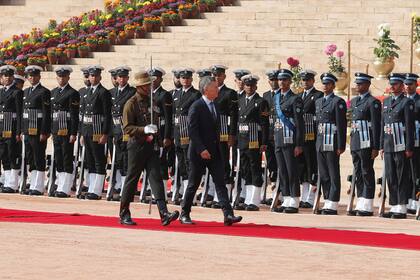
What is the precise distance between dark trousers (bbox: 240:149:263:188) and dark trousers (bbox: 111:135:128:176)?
2.07 meters

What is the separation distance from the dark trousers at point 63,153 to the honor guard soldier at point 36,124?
21 centimetres

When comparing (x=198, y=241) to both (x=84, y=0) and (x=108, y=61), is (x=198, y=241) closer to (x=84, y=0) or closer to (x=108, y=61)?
(x=108, y=61)

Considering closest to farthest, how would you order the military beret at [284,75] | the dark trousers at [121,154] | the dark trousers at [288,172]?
the dark trousers at [288,172] < the military beret at [284,75] < the dark trousers at [121,154]

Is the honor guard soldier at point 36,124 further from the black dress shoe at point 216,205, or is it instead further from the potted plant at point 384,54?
the potted plant at point 384,54

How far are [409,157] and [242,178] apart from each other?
2913 millimetres

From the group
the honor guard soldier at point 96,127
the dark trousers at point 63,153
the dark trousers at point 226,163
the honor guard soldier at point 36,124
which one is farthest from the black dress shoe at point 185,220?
the honor guard soldier at point 36,124

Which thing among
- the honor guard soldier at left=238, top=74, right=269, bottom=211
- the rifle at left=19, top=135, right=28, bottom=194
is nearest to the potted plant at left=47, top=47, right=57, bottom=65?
the rifle at left=19, top=135, right=28, bottom=194

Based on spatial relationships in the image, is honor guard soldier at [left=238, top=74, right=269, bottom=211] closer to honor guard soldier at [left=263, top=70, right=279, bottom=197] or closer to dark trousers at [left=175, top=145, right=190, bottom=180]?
honor guard soldier at [left=263, top=70, right=279, bottom=197]

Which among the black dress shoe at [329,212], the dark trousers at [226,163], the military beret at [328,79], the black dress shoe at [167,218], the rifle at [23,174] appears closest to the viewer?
the black dress shoe at [167,218]

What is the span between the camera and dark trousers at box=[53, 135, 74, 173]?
25.9 m

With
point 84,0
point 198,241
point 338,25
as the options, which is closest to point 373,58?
point 338,25

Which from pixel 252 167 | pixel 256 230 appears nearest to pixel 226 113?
pixel 252 167

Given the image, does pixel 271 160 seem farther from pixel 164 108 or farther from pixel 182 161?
pixel 164 108

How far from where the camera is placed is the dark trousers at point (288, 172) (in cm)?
2316
